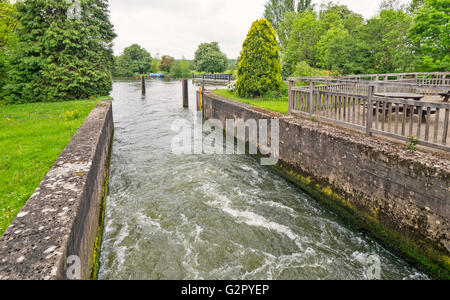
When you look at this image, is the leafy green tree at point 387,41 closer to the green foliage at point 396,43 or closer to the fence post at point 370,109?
the green foliage at point 396,43

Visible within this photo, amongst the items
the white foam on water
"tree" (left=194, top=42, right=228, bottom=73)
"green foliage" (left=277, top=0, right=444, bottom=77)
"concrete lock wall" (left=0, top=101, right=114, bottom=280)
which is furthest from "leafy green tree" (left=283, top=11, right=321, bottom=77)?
"tree" (left=194, top=42, right=228, bottom=73)

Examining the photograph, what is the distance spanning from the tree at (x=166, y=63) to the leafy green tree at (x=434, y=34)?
314ft

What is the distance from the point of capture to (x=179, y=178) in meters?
7.39

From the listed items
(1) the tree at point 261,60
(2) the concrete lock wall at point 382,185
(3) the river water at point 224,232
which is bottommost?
(3) the river water at point 224,232

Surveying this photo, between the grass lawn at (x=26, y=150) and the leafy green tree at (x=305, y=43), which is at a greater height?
the leafy green tree at (x=305, y=43)

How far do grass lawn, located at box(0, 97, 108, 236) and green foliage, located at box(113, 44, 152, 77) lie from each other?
8357 cm

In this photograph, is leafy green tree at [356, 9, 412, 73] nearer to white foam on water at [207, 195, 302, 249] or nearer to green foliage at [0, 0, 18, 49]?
white foam on water at [207, 195, 302, 249]

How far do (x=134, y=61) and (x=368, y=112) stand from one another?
315 feet

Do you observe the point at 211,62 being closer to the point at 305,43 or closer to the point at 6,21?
the point at 305,43

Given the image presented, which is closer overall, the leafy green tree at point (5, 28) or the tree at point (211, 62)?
the leafy green tree at point (5, 28)

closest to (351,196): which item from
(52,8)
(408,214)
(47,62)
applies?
(408,214)

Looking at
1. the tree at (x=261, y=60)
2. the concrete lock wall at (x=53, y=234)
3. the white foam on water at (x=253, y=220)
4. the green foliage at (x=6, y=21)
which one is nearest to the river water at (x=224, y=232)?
the white foam on water at (x=253, y=220)

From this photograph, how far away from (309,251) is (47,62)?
16.9 metres

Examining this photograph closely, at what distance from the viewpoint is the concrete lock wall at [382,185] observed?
150 inches
